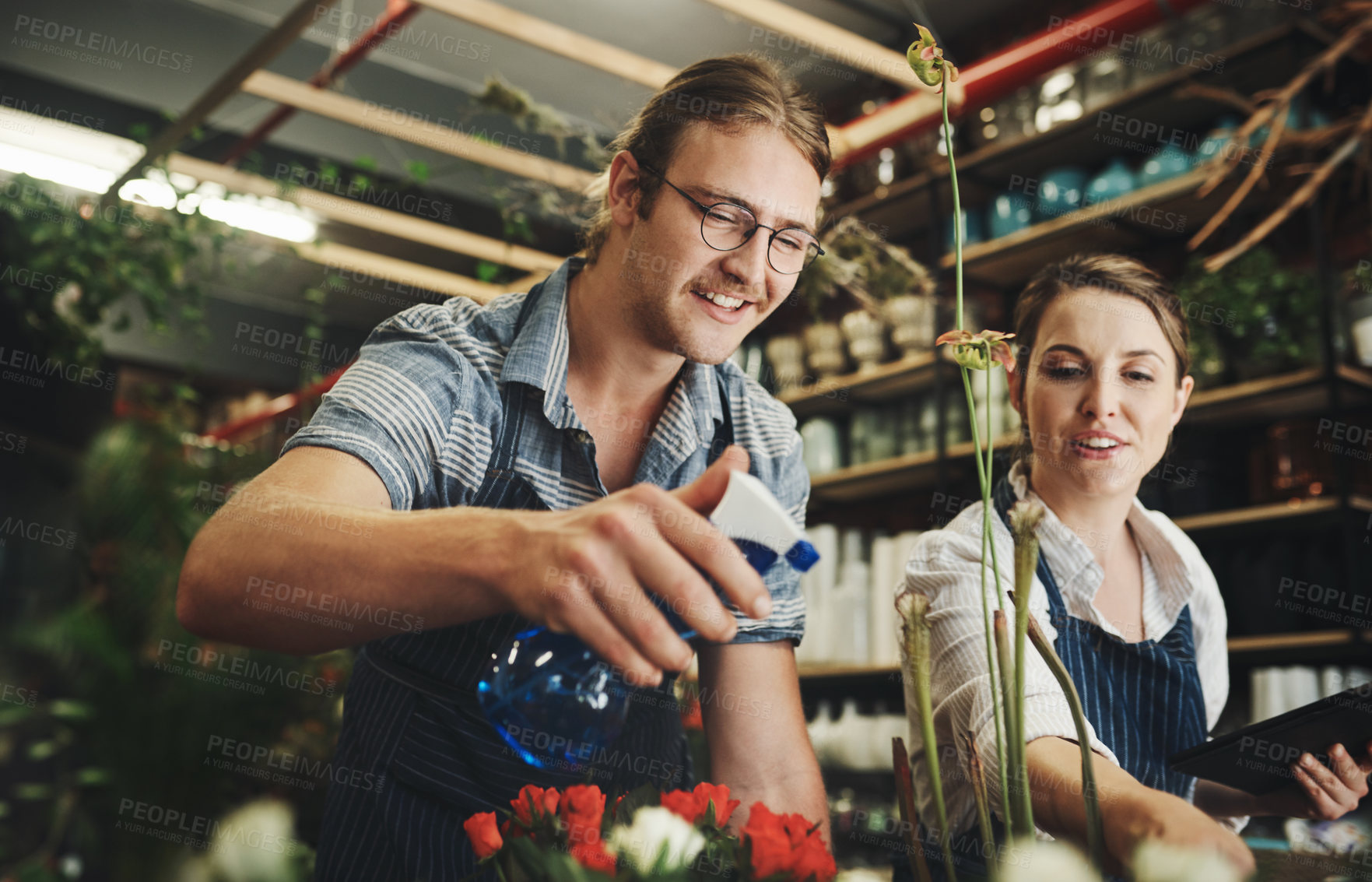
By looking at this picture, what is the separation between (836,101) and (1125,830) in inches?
165

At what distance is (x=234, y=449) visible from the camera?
3.23m

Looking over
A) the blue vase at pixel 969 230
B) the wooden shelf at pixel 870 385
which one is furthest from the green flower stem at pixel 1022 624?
the blue vase at pixel 969 230

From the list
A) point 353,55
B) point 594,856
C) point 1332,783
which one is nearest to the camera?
point 594,856

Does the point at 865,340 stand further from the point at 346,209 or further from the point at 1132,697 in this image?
the point at 1132,697

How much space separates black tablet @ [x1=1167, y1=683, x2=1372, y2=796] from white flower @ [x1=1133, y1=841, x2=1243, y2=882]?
0.32 metres

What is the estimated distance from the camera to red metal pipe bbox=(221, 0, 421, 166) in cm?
272

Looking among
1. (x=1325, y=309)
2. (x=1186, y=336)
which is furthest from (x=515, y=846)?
(x=1325, y=309)

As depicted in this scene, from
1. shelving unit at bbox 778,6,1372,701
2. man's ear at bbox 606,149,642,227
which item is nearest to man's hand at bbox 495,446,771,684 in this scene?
man's ear at bbox 606,149,642,227

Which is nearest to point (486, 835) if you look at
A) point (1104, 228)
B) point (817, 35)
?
point (817, 35)

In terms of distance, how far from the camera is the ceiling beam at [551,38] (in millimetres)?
2375

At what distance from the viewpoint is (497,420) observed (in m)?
0.96

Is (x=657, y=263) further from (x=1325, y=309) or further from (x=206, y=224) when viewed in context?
(x=206, y=224)

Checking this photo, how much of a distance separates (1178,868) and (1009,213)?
283cm

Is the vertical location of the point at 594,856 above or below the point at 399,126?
below
